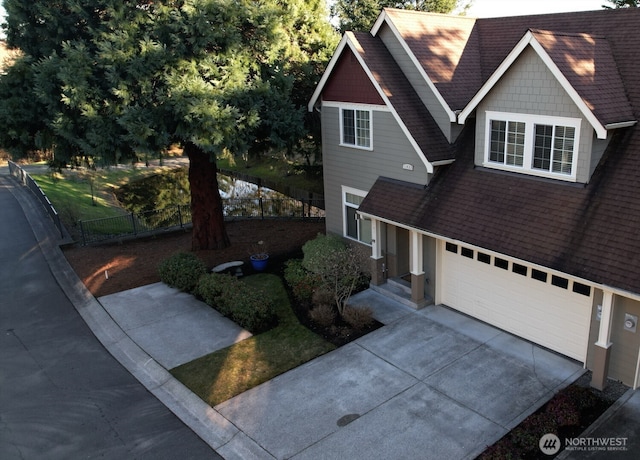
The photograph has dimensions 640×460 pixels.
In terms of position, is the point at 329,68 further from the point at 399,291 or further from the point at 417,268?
the point at 399,291

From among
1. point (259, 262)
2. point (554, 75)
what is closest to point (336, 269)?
point (259, 262)

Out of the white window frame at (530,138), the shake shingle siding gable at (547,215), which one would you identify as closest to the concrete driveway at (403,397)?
the shake shingle siding gable at (547,215)

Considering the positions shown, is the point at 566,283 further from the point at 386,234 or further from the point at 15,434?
the point at 15,434

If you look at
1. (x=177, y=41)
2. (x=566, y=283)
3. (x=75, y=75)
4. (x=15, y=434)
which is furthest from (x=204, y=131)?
(x=566, y=283)

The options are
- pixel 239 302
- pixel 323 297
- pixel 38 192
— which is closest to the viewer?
pixel 239 302

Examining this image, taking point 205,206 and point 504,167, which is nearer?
point 504,167

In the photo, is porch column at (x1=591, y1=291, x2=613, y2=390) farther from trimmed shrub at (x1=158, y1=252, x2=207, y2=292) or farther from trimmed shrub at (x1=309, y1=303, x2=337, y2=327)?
trimmed shrub at (x1=158, y1=252, x2=207, y2=292)
